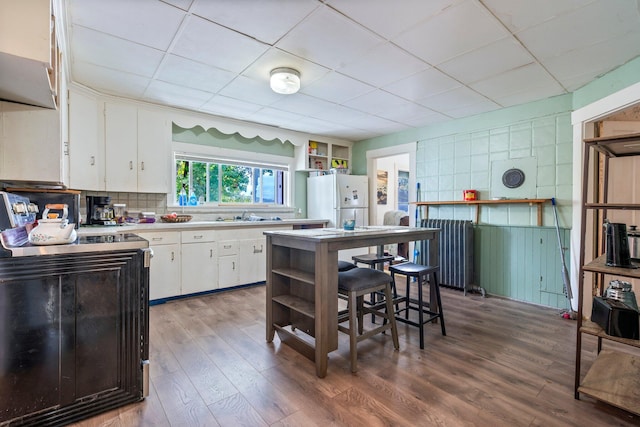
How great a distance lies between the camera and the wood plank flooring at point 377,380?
1559mm

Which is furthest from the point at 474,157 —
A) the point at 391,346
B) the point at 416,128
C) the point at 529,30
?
the point at 391,346

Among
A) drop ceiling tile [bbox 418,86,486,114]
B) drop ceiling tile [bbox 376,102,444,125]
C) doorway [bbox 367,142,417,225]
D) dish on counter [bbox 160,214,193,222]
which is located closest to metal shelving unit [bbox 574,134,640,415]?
drop ceiling tile [bbox 418,86,486,114]

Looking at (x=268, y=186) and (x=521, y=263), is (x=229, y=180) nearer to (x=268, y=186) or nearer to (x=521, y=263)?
(x=268, y=186)

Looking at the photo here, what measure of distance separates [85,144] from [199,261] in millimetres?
1690

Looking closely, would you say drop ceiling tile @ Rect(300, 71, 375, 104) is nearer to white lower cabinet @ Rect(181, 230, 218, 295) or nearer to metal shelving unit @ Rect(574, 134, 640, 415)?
metal shelving unit @ Rect(574, 134, 640, 415)

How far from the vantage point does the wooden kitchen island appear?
194cm

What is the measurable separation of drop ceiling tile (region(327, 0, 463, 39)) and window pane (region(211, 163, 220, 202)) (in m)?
3.05

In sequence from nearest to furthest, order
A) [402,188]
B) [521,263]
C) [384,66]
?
[384,66] < [521,263] < [402,188]

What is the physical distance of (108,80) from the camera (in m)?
2.93

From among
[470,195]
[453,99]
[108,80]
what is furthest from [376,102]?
[108,80]

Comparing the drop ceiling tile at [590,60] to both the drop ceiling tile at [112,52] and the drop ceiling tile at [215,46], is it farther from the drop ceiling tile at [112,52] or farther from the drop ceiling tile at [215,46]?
the drop ceiling tile at [112,52]

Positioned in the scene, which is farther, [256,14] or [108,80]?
[108,80]

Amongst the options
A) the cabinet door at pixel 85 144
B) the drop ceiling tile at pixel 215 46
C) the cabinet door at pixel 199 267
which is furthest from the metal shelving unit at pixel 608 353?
the cabinet door at pixel 85 144

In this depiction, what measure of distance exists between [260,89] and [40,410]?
290cm
